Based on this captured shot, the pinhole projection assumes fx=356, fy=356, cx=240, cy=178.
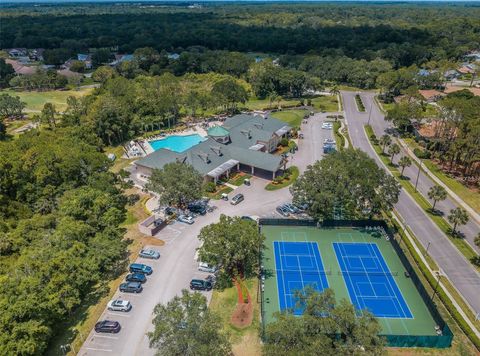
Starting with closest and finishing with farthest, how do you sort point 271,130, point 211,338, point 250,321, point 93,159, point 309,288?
point 211,338, point 309,288, point 250,321, point 93,159, point 271,130

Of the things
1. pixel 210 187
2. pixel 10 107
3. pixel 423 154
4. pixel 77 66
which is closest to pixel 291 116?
pixel 423 154

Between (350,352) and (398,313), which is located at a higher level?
(350,352)

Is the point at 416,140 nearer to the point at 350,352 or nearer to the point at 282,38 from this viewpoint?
the point at 350,352

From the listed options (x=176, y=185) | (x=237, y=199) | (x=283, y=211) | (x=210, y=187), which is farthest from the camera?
(x=210, y=187)

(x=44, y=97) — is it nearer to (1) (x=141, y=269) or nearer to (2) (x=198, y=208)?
(2) (x=198, y=208)

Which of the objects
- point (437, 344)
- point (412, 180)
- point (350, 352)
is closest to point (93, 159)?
point (350, 352)

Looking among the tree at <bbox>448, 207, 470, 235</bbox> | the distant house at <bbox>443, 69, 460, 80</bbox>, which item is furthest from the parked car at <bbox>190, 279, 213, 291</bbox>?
the distant house at <bbox>443, 69, 460, 80</bbox>

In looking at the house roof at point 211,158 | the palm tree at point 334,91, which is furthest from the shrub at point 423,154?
the palm tree at point 334,91
